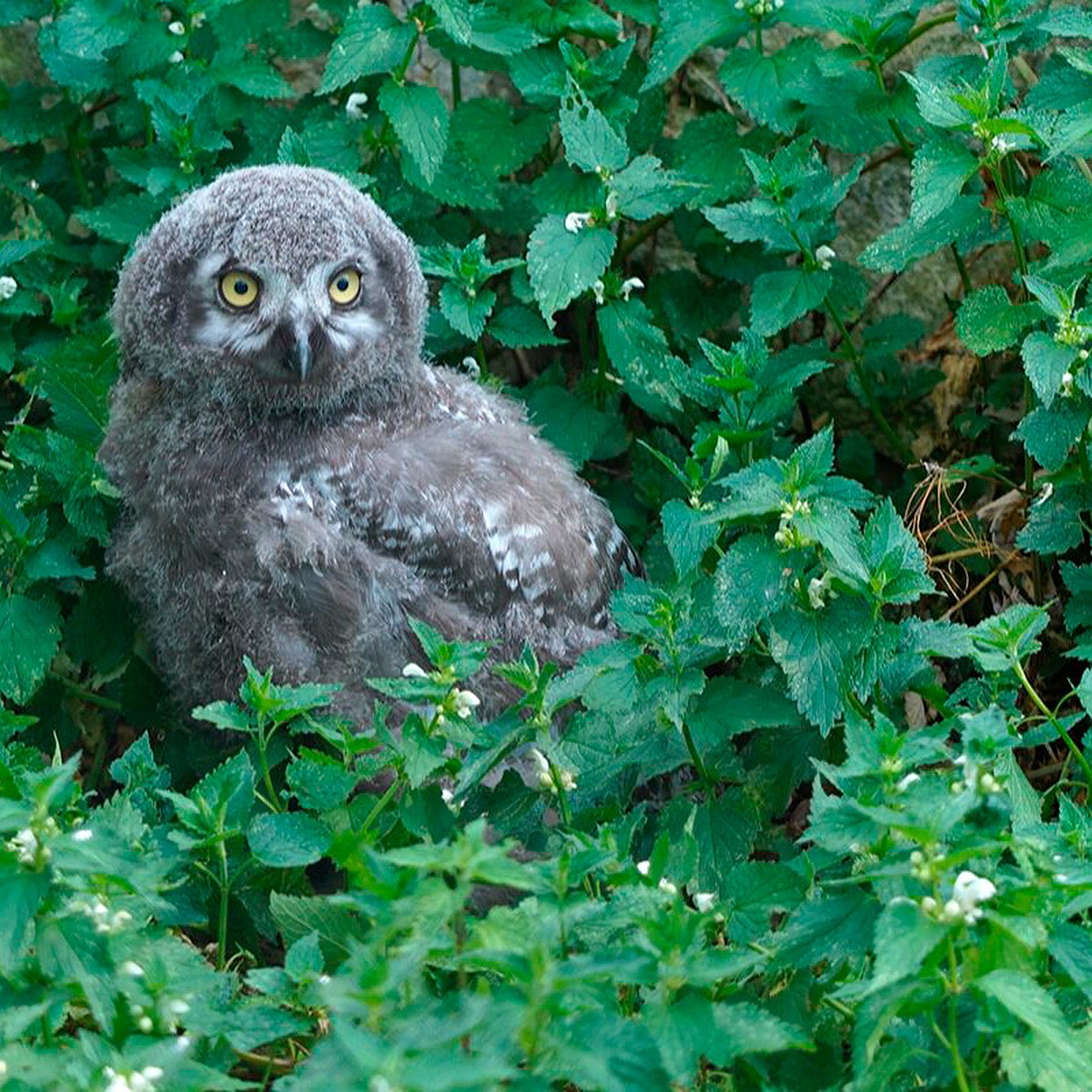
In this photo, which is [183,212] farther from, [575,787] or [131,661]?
[575,787]

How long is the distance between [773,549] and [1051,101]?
4.95 ft

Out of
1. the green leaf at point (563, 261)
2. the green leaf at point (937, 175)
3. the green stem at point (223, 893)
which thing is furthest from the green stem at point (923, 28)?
the green stem at point (223, 893)

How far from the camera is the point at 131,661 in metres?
4.61

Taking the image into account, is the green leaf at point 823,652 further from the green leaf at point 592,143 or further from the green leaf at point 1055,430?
the green leaf at point 592,143

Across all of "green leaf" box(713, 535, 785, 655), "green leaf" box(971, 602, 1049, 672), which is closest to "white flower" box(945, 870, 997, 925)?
"green leaf" box(971, 602, 1049, 672)

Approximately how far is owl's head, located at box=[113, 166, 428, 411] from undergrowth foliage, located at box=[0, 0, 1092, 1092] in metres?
0.29

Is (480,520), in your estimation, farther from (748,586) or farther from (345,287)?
(748,586)

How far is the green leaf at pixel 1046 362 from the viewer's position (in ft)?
12.7

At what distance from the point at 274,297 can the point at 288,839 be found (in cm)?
148

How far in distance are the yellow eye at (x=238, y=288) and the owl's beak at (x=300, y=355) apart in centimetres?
14

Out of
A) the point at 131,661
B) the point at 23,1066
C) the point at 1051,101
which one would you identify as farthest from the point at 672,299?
the point at 23,1066

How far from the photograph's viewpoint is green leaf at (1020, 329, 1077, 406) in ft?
12.7

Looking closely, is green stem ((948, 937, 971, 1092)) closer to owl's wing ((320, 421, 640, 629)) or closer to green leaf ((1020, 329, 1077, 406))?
green leaf ((1020, 329, 1077, 406))

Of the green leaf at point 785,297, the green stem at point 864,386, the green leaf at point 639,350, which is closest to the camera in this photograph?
the green leaf at point 785,297
